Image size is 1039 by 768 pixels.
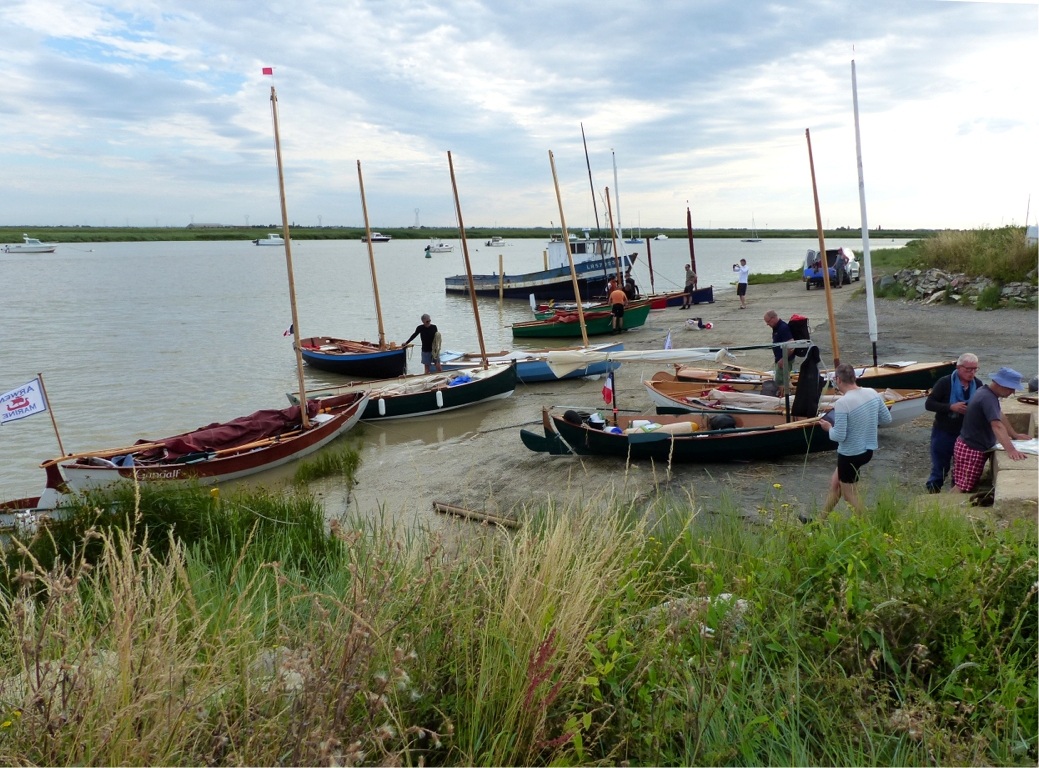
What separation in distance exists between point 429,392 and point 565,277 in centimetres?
2542

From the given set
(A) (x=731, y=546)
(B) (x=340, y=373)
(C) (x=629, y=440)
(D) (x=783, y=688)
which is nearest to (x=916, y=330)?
(C) (x=629, y=440)

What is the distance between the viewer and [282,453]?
12.8m

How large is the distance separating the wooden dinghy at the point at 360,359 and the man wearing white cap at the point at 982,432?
14.9 meters

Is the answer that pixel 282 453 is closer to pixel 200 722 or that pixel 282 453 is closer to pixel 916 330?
pixel 200 722

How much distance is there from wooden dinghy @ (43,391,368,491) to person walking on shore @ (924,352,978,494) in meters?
9.16

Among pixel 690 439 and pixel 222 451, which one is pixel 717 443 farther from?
pixel 222 451

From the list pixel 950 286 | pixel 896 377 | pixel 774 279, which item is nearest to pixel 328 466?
pixel 896 377

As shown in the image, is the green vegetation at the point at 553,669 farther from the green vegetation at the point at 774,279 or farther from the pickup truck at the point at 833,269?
the green vegetation at the point at 774,279

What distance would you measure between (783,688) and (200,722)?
2.35 m

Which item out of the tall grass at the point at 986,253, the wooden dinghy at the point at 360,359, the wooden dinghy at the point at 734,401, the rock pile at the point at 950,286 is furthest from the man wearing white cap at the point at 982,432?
the rock pile at the point at 950,286

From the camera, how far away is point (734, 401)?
12.2m

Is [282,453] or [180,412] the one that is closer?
[282,453]

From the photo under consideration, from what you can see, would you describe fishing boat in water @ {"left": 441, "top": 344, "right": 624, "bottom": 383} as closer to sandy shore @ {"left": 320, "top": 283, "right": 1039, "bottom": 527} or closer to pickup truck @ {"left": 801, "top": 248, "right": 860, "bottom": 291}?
sandy shore @ {"left": 320, "top": 283, "right": 1039, "bottom": 527}

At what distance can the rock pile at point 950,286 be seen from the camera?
906 inches
